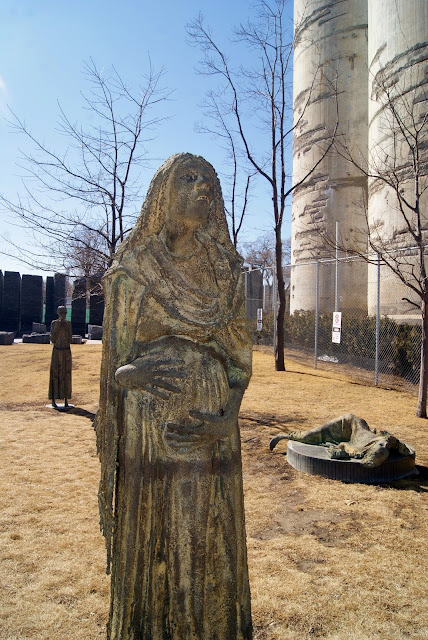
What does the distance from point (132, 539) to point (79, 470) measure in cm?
503

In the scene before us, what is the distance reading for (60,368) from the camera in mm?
10789

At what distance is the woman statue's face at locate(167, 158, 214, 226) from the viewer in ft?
6.75

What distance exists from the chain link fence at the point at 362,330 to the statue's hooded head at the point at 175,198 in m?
9.52

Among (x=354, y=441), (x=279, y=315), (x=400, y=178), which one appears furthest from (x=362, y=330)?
(x=354, y=441)

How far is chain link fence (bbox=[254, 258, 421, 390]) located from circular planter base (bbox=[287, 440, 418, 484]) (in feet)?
18.2

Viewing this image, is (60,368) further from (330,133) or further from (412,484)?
(330,133)

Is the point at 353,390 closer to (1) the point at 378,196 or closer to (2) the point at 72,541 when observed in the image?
(1) the point at 378,196

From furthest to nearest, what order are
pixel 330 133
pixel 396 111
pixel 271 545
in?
pixel 330 133
pixel 396 111
pixel 271 545

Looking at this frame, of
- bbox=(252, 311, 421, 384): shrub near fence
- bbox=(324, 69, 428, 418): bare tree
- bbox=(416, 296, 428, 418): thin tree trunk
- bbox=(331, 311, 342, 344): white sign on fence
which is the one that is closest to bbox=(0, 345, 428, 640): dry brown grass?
bbox=(416, 296, 428, 418): thin tree trunk

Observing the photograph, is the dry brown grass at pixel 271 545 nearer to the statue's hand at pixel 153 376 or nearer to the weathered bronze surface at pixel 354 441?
the weathered bronze surface at pixel 354 441

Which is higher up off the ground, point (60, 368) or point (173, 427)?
point (173, 427)

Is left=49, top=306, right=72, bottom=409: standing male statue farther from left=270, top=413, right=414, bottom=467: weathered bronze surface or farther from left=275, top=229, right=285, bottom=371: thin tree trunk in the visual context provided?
left=275, top=229, right=285, bottom=371: thin tree trunk

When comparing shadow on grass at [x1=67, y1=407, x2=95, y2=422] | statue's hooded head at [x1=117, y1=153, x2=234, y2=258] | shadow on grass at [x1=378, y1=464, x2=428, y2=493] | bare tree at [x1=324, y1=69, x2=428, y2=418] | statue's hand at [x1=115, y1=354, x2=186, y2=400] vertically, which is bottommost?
shadow on grass at [x1=378, y1=464, x2=428, y2=493]

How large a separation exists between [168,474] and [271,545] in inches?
122
